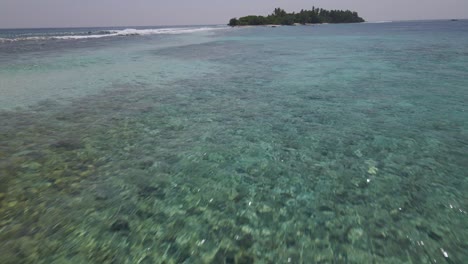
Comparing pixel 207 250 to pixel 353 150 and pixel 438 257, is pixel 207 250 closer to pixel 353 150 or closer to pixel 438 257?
pixel 438 257

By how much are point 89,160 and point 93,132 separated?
1.94m

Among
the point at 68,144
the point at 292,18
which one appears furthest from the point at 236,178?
the point at 292,18

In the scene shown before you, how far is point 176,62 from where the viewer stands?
22.3m

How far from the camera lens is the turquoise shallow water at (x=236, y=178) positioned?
4.01 meters

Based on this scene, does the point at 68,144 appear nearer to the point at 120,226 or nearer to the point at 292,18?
the point at 120,226

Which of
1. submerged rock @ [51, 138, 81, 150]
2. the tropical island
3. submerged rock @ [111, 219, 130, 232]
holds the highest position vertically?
the tropical island

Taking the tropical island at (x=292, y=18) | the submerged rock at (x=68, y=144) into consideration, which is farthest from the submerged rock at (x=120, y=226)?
the tropical island at (x=292, y=18)

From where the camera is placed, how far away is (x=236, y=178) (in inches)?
227

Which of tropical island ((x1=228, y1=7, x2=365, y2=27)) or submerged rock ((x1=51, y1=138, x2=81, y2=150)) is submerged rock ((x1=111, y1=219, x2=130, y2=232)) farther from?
tropical island ((x1=228, y1=7, x2=365, y2=27))

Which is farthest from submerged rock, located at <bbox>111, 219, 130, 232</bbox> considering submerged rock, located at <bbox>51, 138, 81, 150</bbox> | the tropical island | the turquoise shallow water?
the tropical island

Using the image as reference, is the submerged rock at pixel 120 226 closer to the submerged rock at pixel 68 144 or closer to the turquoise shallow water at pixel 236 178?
the turquoise shallow water at pixel 236 178

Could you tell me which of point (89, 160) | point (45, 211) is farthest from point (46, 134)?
point (45, 211)

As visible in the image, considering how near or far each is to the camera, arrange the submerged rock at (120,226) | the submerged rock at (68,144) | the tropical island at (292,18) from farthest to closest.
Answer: the tropical island at (292,18)
the submerged rock at (68,144)
the submerged rock at (120,226)

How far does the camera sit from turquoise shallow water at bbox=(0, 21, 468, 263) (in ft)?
13.1
